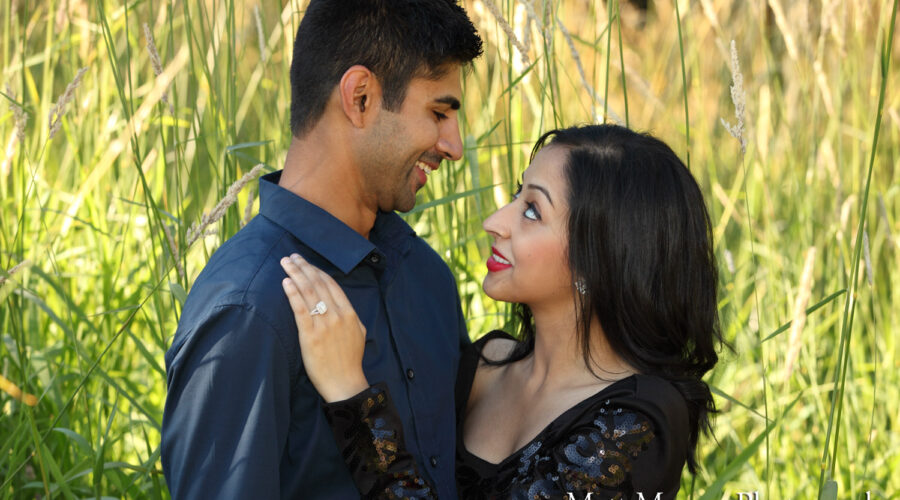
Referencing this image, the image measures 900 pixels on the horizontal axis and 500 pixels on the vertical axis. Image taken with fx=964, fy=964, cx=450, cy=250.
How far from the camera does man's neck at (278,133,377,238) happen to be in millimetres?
1934

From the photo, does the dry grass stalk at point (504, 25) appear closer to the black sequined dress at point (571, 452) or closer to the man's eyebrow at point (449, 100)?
the man's eyebrow at point (449, 100)

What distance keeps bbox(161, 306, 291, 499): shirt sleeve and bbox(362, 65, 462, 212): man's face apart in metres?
0.48

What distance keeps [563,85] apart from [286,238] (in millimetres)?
2403

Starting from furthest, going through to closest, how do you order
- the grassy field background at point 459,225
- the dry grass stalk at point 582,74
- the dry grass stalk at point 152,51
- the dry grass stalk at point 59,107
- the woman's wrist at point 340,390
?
the grassy field background at point 459,225, the dry grass stalk at point 582,74, the dry grass stalk at point 152,51, the dry grass stalk at point 59,107, the woman's wrist at point 340,390

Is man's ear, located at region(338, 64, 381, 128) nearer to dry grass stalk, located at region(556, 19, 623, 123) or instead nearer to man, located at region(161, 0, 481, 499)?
man, located at region(161, 0, 481, 499)

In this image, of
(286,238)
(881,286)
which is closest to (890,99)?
(881,286)

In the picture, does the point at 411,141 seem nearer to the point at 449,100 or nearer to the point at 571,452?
the point at 449,100

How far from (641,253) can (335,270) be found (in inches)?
25.0

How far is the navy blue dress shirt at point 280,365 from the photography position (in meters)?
1.58

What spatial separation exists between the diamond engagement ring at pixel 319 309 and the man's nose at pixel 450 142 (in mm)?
515

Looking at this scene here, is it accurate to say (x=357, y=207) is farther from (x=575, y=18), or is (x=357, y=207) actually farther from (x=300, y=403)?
(x=575, y=18)

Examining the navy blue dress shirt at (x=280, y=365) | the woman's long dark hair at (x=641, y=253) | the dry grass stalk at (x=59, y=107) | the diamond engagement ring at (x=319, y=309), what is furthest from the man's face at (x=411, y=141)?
the dry grass stalk at (x=59, y=107)

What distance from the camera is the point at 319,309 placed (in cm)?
166

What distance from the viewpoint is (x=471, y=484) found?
2.04 m
